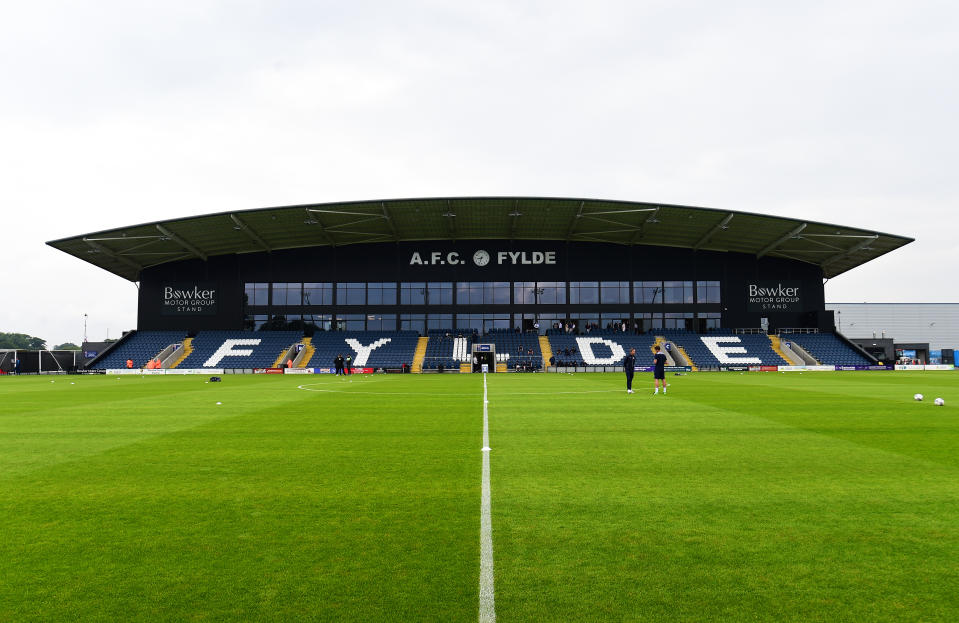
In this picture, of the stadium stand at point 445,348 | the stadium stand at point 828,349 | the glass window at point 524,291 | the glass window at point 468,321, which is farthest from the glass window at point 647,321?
the stadium stand at point 445,348

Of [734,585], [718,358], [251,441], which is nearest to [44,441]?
[251,441]

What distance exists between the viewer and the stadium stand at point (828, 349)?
5641 centimetres

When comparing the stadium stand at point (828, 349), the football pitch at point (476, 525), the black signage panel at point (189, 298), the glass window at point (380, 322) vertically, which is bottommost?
the football pitch at point (476, 525)

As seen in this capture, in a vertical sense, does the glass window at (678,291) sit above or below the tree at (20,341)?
above

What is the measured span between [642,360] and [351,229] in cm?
3123

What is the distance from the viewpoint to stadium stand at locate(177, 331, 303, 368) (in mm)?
54906

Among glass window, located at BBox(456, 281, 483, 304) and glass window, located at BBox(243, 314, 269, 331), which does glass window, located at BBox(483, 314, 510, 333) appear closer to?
glass window, located at BBox(456, 281, 483, 304)

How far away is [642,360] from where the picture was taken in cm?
5331

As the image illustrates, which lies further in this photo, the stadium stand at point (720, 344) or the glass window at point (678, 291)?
the glass window at point (678, 291)

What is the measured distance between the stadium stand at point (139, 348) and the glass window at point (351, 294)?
56.3ft

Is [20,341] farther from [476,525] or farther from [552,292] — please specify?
[476,525]

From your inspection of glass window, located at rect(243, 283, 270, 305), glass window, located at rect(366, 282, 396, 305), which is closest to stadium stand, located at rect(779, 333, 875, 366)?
glass window, located at rect(366, 282, 396, 305)

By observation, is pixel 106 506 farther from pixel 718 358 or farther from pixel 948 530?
pixel 718 358

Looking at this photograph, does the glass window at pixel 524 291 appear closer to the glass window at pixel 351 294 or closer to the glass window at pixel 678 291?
the glass window at pixel 678 291
